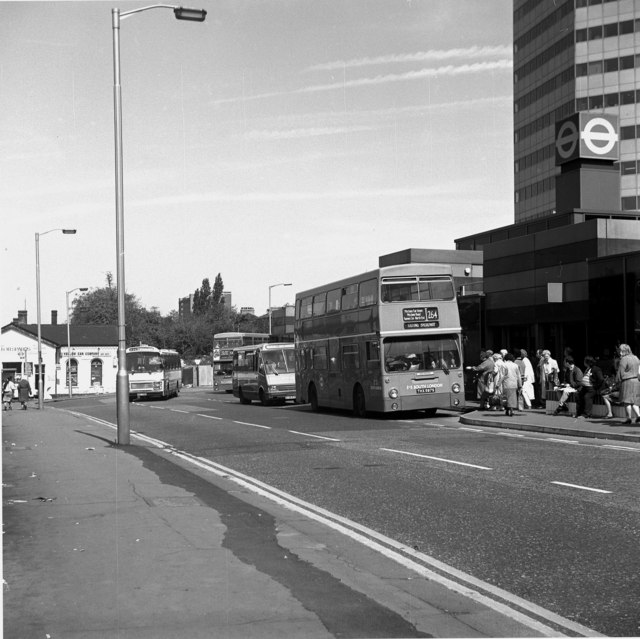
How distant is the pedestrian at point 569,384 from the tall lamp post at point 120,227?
11.6m

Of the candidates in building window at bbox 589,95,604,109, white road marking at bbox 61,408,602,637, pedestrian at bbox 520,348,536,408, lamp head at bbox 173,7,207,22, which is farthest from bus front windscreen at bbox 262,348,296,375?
building window at bbox 589,95,604,109

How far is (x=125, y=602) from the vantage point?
18.7 ft

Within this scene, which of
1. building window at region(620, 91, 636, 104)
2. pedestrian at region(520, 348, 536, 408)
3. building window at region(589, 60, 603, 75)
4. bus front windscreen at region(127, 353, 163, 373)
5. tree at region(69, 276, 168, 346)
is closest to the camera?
pedestrian at region(520, 348, 536, 408)


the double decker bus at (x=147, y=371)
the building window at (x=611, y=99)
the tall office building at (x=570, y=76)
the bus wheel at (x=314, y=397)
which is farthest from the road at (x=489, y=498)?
the building window at (x=611, y=99)

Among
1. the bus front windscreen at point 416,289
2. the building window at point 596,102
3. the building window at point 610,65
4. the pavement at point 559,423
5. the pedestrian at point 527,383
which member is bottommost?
the pavement at point 559,423

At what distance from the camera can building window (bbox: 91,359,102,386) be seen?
8019 cm

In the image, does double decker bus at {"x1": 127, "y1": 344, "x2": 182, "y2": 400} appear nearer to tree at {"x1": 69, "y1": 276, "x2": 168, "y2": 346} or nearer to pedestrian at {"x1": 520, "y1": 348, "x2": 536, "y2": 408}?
pedestrian at {"x1": 520, "y1": 348, "x2": 536, "y2": 408}

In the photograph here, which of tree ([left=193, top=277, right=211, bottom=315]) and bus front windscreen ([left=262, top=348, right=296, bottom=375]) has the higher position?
tree ([left=193, top=277, right=211, bottom=315])

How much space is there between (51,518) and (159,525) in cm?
130

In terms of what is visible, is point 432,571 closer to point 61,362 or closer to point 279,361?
point 279,361

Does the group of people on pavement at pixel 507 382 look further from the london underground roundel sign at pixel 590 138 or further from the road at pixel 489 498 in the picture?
the london underground roundel sign at pixel 590 138

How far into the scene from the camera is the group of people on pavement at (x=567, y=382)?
64.7 ft

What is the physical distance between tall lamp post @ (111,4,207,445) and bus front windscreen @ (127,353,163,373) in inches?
1299

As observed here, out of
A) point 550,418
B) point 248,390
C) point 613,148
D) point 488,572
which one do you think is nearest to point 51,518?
point 488,572
